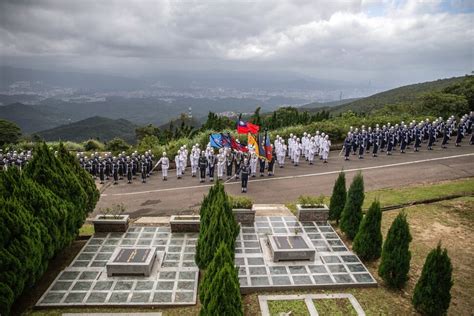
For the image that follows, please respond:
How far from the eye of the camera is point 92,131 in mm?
129250

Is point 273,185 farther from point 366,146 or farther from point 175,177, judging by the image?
point 366,146

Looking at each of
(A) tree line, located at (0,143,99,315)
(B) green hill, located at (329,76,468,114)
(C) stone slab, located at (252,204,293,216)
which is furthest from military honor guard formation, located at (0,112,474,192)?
(B) green hill, located at (329,76,468,114)

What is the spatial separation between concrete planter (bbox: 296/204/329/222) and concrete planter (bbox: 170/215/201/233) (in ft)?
13.0

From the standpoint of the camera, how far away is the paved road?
1719 centimetres

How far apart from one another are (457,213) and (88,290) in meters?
13.6

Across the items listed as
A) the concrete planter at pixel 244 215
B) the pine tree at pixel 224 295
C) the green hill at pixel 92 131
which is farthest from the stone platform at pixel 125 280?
the green hill at pixel 92 131

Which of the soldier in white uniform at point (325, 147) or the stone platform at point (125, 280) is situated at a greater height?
the soldier in white uniform at point (325, 147)

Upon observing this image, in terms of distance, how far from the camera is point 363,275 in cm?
1070

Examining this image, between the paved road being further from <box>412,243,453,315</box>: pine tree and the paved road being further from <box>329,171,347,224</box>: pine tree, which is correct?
<box>412,243,453,315</box>: pine tree

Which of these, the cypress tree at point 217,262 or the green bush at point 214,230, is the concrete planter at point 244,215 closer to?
the green bush at point 214,230

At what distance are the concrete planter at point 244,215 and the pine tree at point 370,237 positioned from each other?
402 centimetres

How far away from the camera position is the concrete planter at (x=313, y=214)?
14.1 metres

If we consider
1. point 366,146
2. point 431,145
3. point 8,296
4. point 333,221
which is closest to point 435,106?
point 431,145

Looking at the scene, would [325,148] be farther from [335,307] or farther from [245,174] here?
[335,307]
